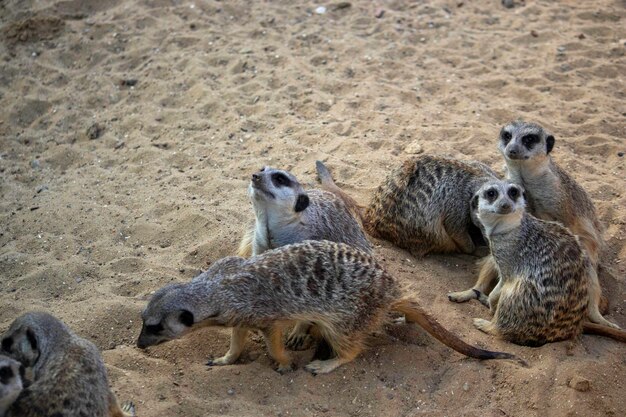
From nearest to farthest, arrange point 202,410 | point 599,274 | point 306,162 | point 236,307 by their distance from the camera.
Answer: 1. point 202,410
2. point 236,307
3. point 599,274
4. point 306,162

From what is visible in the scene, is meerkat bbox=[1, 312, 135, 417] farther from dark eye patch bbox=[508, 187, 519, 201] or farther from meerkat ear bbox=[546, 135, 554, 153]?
meerkat ear bbox=[546, 135, 554, 153]

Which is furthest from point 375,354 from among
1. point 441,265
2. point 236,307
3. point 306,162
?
point 306,162

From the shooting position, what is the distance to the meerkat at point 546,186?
154 inches

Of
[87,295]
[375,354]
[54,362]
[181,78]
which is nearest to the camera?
[54,362]

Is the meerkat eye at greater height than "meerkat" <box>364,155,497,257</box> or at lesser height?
greater

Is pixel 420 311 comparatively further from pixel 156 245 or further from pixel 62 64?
pixel 62 64

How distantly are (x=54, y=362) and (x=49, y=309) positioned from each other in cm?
83

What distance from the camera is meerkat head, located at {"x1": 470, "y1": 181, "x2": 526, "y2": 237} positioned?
3.43m

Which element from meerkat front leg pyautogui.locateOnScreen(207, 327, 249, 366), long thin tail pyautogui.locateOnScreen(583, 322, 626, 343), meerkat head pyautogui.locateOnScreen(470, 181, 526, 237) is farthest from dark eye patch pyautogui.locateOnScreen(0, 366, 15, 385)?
long thin tail pyautogui.locateOnScreen(583, 322, 626, 343)

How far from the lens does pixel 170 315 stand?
2953 millimetres

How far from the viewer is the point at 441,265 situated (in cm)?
397

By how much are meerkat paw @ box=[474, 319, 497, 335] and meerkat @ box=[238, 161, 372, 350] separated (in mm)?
635

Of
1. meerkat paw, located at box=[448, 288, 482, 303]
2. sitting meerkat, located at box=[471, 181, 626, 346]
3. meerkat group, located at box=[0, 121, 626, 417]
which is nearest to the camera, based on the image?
meerkat group, located at box=[0, 121, 626, 417]

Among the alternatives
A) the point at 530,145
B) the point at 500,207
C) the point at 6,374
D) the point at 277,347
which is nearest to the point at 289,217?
the point at 277,347
